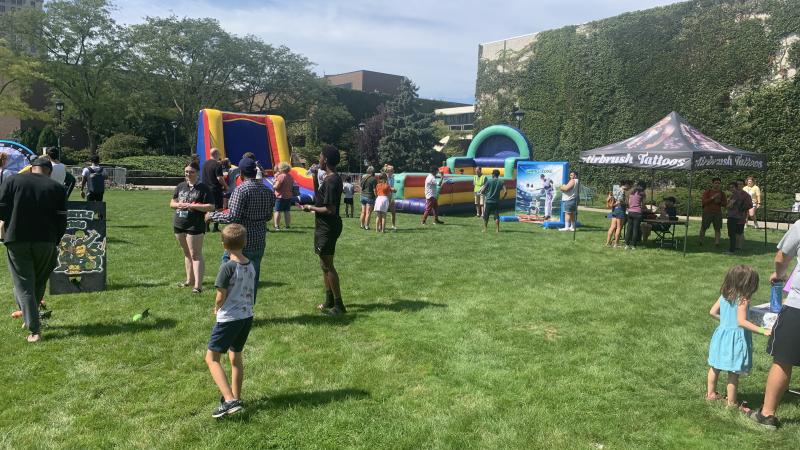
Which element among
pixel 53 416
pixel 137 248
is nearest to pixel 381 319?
pixel 53 416

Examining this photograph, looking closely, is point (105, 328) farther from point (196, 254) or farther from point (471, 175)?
point (471, 175)

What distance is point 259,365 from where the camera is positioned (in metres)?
4.82

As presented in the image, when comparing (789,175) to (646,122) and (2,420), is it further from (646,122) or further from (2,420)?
(2,420)

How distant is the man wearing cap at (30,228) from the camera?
16.7 feet

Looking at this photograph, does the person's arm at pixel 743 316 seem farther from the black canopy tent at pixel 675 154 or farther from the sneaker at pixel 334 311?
the black canopy tent at pixel 675 154

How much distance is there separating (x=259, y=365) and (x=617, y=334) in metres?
3.84

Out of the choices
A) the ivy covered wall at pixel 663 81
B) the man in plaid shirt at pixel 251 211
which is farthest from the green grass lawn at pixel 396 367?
the ivy covered wall at pixel 663 81

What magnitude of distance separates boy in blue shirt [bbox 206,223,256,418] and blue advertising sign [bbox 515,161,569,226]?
43.7 ft

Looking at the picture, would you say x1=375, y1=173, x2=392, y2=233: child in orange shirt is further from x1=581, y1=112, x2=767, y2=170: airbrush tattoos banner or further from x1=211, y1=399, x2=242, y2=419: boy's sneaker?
x1=211, y1=399, x2=242, y2=419: boy's sneaker

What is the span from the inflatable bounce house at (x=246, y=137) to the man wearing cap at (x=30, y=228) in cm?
1383

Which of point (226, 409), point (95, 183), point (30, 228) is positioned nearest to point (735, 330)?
point (226, 409)

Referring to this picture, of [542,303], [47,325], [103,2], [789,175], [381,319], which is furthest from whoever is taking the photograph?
[103,2]

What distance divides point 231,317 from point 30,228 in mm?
2698

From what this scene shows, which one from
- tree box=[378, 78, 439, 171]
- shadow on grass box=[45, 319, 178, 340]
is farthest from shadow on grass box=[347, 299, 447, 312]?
tree box=[378, 78, 439, 171]
